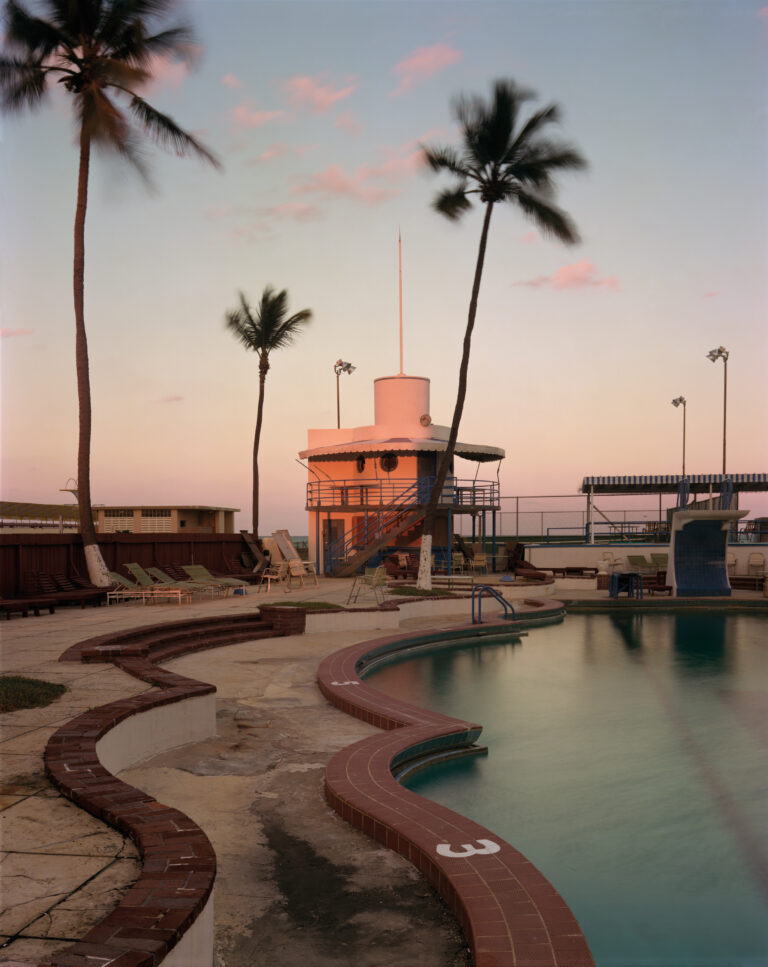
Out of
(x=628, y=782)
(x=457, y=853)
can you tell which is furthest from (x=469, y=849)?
(x=628, y=782)

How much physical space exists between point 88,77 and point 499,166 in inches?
431

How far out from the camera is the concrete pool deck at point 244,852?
12.0 feet

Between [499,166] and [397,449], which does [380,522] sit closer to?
[397,449]

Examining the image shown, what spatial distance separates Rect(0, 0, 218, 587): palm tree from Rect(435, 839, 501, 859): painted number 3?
16.0 meters

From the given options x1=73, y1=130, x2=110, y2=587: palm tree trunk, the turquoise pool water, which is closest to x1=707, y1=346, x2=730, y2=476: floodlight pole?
the turquoise pool water

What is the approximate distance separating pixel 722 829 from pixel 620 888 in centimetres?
157

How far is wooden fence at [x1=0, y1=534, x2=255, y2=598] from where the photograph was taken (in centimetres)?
1714

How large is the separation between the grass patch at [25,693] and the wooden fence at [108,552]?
991cm

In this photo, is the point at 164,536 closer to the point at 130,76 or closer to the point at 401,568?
the point at 401,568

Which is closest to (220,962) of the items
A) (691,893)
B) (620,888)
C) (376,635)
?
(620,888)

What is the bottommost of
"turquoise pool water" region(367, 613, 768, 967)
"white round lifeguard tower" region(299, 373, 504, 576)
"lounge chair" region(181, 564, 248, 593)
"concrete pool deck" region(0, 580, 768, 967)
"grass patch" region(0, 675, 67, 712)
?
"turquoise pool water" region(367, 613, 768, 967)

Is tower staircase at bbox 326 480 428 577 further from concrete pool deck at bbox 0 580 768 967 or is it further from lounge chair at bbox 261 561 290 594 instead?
concrete pool deck at bbox 0 580 768 967

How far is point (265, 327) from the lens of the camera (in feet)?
108

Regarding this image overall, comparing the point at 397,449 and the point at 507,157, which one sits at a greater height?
the point at 507,157
